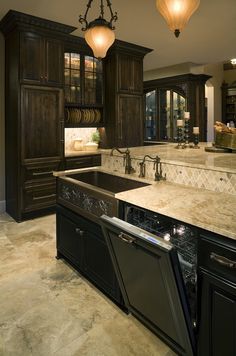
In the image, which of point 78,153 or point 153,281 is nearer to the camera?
→ point 153,281

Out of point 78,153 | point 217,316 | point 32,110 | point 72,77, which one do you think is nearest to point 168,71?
point 72,77

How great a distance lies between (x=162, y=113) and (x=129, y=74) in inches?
88.3

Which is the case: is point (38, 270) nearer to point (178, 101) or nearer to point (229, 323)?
point (229, 323)

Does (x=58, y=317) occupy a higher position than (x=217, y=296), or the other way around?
(x=217, y=296)

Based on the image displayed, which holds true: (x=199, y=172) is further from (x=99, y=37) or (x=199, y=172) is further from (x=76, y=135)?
(x=76, y=135)

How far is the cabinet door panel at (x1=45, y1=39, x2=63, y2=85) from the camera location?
405 centimetres

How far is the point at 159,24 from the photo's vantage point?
4.07 meters

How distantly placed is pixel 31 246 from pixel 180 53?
448cm

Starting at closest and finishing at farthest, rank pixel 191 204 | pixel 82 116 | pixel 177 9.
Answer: pixel 191 204 → pixel 177 9 → pixel 82 116

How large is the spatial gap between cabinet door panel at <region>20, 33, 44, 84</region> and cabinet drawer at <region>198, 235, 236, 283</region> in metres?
3.33

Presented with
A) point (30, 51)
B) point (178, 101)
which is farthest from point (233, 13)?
point (178, 101)

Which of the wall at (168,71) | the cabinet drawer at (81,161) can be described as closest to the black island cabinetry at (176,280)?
the cabinet drawer at (81,161)

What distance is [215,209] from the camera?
5.31 ft

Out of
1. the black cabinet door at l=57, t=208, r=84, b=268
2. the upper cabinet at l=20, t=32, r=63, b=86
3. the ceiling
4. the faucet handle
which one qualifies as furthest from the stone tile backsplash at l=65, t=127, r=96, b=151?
the faucet handle
